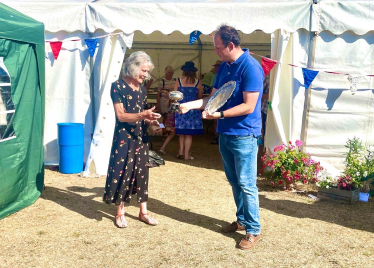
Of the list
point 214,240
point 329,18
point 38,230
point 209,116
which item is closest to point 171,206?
point 214,240

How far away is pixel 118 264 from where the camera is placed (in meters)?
3.38

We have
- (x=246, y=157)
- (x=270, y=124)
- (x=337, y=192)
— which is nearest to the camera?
(x=246, y=157)

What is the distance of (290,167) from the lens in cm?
554

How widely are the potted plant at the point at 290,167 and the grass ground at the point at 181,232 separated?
18cm

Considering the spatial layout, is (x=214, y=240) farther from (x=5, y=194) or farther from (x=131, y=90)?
(x=5, y=194)

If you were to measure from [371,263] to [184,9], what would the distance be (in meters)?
4.00

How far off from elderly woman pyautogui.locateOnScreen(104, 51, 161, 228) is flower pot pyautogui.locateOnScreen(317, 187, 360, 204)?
7.45 feet

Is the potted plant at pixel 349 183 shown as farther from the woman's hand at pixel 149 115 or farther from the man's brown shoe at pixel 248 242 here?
the woman's hand at pixel 149 115

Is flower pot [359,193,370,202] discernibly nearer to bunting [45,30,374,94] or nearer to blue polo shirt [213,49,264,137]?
bunting [45,30,374,94]

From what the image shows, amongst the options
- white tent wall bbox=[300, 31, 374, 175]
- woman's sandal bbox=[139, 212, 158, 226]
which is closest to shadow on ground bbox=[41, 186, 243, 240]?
woman's sandal bbox=[139, 212, 158, 226]

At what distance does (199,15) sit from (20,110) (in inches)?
109

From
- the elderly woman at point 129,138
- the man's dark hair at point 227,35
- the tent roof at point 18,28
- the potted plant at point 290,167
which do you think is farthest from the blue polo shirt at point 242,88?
the tent roof at point 18,28

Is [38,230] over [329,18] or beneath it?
beneath

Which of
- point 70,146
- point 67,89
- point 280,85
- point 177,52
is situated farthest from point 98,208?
point 177,52
